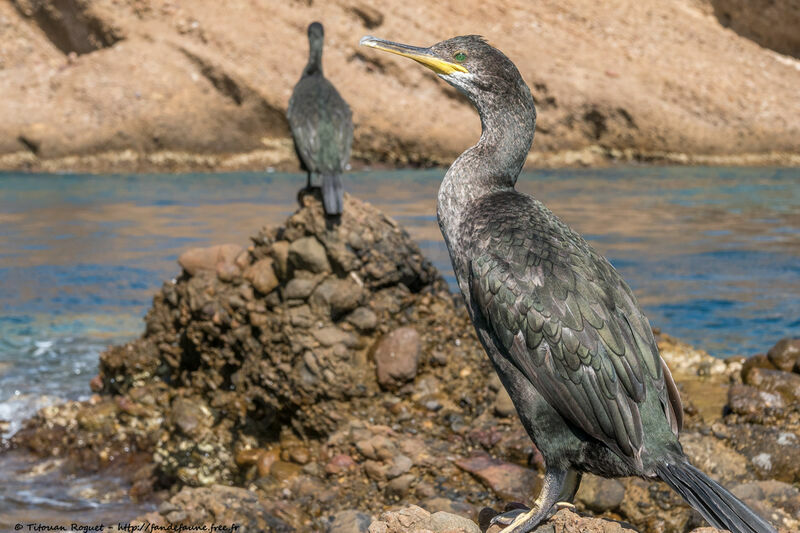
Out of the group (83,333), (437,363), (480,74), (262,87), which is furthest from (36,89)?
(480,74)

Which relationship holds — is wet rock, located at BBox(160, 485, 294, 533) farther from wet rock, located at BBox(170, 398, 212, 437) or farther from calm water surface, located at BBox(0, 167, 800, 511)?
calm water surface, located at BBox(0, 167, 800, 511)

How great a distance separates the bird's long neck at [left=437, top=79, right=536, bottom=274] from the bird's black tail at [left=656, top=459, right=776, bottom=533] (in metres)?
1.02

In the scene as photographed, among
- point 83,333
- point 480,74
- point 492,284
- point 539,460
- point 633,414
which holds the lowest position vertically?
point 83,333

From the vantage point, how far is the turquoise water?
856 cm

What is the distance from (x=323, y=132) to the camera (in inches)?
248

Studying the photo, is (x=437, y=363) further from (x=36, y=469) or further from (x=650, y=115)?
(x=650, y=115)

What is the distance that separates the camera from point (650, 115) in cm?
2694

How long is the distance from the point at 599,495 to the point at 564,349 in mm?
1838

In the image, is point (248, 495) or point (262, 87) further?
point (262, 87)

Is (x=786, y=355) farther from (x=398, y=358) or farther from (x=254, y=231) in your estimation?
(x=254, y=231)

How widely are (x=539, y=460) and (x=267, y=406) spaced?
191 centimetres

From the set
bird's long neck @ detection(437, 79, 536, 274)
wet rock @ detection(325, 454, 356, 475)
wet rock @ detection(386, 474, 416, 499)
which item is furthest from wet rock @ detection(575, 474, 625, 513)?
bird's long neck @ detection(437, 79, 536, 274)

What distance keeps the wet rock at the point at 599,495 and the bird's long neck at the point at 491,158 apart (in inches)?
72.0

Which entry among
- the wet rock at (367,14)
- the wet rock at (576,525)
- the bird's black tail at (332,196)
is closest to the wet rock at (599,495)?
the wet rock at (576,525)
